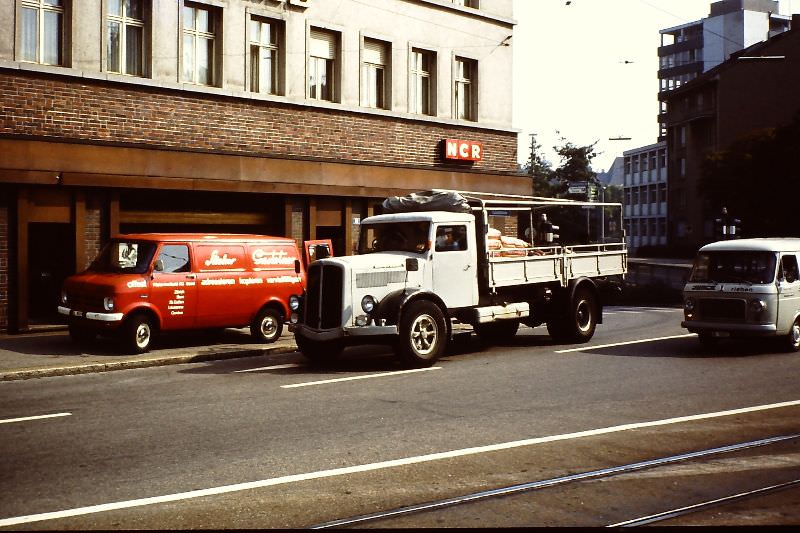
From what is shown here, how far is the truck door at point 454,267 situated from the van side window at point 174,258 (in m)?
4.46

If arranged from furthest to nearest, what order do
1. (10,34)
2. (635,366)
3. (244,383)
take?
(10,34) → (635,366) → (244,383)

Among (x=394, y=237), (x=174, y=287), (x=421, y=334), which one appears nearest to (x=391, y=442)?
(x=421, y=334)

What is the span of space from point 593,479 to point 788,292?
9914 millimetres

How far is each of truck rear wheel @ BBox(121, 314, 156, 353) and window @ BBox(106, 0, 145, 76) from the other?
685 cm

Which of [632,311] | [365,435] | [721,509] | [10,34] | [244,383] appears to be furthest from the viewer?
[632,311]

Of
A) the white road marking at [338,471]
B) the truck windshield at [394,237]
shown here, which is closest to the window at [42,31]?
the truck windshield at [394,237]

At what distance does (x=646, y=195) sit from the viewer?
366ft

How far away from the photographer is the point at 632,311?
1121 inches

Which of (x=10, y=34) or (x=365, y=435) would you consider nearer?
(x=365, y=435)

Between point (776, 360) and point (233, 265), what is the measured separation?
30.0 feet

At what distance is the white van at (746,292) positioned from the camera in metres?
15.4

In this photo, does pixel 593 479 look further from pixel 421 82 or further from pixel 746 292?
pixel 421 82

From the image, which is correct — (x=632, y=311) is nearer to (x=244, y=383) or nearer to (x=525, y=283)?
(x=525, y=283)

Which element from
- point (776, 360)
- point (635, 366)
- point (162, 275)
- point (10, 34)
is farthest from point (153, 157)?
point (776, 360)
